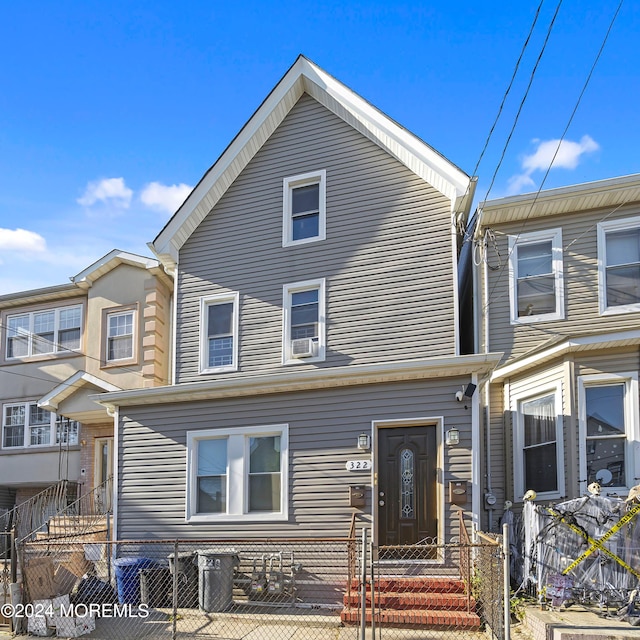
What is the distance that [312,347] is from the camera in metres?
12.4

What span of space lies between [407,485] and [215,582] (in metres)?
3.25

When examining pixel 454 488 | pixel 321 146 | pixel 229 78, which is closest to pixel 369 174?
pixel 321 146

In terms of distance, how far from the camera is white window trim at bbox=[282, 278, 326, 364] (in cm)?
1242

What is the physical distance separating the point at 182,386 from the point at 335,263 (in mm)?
3573

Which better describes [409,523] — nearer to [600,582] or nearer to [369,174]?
[600,582]

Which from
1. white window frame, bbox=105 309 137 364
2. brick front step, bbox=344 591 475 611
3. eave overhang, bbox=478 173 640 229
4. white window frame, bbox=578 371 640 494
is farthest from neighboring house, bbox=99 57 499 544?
white window frame, bbox=105 309 137 364

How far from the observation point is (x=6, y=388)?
18.3 meters

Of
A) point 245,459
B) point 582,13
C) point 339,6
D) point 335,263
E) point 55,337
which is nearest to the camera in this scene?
point 582,13

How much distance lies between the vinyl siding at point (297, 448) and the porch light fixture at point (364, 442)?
4.6 inches

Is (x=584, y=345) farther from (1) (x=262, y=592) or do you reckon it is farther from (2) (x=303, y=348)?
(1) (x=262, y=592)

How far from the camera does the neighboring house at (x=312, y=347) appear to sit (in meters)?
10.7

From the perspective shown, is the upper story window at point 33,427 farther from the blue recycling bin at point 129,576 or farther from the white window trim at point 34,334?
the blue recycling bin at point 129,576

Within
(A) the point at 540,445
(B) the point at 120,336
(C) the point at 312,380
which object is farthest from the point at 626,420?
(B) the point at 120,336

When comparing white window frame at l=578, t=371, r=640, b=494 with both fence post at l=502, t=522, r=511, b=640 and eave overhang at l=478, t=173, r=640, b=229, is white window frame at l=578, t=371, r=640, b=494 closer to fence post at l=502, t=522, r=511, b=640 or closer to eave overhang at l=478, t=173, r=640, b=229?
eave overhang at l=478, t=173, r=640, b=229
